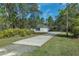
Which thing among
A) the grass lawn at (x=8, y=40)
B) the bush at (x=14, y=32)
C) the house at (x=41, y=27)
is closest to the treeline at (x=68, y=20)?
the house at (x=41, y=27)

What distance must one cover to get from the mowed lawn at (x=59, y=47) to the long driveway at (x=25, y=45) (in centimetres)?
11

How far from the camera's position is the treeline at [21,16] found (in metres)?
4.95

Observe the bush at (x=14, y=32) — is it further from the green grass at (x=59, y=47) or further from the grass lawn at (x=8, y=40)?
the green grass at (x=59, y=47)

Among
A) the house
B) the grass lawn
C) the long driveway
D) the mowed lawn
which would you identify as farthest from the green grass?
the grass lawn

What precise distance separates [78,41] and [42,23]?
85cm

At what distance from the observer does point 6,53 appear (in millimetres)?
4570

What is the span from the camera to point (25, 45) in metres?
4.88

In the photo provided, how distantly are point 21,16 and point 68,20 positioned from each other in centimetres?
99

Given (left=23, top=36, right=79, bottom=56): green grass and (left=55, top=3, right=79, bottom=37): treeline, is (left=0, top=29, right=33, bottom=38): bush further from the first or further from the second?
(left=55, top=3, right=79, bottom=37): treeline

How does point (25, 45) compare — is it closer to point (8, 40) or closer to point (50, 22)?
point (8, 40)

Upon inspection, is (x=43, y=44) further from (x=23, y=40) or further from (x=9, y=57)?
(x=9, y=57)

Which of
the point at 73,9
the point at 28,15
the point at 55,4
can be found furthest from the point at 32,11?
the point at 73,9

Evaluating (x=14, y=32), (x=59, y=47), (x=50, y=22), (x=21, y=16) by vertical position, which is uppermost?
(x=21, y=16)

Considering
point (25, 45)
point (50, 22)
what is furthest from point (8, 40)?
point (50, 22)
